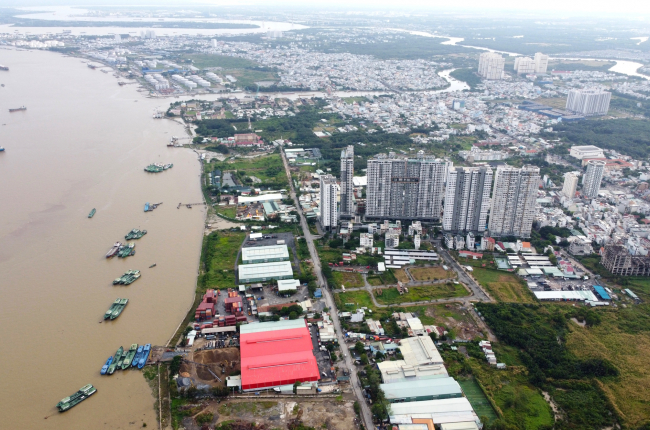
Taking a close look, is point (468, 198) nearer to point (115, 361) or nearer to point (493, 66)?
point (115, 361)

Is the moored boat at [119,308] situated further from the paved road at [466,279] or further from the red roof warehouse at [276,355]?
the paved road at [466,279]

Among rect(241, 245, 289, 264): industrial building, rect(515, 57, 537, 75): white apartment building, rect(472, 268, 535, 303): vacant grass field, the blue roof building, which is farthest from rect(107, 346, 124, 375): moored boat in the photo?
rect(515, 57, 537, 75): white apartment building

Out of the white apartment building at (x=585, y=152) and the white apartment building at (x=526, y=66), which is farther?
the white apartment building at (x=526, y=66)

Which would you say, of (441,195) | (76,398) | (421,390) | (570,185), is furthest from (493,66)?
(76,398)

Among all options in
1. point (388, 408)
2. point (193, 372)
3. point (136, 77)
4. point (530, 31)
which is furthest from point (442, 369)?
point (530, 31)

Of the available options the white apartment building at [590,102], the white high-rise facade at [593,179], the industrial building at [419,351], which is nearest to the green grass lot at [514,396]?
the industrial building at [419,351]

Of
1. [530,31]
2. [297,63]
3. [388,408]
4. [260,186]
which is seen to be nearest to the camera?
[388,408]

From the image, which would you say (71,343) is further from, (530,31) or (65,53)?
(530,31)
